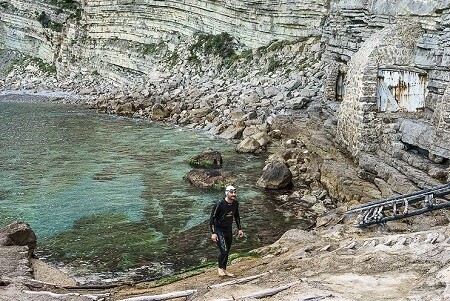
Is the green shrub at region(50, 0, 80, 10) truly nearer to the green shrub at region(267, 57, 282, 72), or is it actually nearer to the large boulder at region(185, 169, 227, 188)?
the green shrub at region(267, 57, 282, 72)

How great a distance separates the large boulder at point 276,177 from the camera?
1995 centimetres

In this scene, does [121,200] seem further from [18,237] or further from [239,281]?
[239,281]

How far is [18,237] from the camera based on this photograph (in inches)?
534

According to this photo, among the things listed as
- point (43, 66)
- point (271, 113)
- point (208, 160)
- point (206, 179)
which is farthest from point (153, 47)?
point (206, 179)

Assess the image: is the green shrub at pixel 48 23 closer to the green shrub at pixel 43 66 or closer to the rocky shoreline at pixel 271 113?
the green shrub at pixel 43 66

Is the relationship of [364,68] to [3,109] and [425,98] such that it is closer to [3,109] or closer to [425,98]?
[425,98]

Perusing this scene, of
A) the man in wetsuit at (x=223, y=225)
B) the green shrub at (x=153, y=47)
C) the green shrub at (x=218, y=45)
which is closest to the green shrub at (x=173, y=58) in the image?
the green shrub at (x=153, y=47)

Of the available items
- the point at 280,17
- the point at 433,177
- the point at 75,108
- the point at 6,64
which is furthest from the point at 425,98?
the point at 6,64

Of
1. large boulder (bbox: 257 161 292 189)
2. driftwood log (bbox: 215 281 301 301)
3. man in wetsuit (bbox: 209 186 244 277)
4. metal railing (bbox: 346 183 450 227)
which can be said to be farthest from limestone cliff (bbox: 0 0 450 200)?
driftwood log (bbox: 215 281 301 301)

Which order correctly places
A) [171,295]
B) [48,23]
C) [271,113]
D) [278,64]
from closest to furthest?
[171,295], [271,113], [278,64], [48,23]

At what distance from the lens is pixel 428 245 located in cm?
949

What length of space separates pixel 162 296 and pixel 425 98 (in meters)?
11.4

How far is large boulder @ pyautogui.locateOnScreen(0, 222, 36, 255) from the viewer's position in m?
13.4

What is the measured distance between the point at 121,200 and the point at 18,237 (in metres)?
5.84
